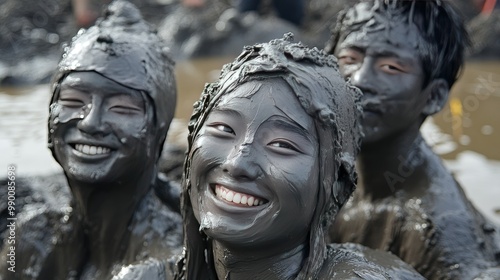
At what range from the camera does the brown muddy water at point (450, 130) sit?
5.07m

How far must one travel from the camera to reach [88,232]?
327 centimetres

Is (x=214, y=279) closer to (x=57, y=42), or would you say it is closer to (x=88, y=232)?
(x=88, y=232)

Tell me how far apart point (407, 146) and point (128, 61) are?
4.18 feet

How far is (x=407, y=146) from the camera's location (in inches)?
137

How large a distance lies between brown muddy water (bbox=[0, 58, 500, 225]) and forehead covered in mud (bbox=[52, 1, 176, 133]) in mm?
1648

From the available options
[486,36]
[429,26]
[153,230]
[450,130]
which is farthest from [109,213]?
[486,36]

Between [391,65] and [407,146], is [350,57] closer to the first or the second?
[391,65]

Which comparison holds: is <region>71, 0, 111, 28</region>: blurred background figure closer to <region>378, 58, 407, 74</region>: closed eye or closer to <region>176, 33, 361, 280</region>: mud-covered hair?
<region>378, 58, 407, 74</region>: closed eye

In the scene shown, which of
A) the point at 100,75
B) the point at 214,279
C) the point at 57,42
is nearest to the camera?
the point at 214,279

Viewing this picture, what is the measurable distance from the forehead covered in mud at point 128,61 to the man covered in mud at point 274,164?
0.83 meters

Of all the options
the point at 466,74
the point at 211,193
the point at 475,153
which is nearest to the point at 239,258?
the point at 211,193

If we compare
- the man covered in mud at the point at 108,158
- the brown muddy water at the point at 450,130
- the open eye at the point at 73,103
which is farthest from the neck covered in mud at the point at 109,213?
the brown muddy water at the point at 450,130

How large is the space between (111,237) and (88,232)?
11 cm

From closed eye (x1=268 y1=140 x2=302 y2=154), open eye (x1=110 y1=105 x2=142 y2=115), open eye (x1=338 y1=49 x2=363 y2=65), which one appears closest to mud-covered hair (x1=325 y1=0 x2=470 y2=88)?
open eye (x1=338 y1=49 x2=363 y2=65)
